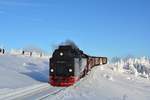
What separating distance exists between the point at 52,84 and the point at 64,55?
9.66 feet

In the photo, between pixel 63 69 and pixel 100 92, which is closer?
pixel 100 92

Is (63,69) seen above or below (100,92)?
above

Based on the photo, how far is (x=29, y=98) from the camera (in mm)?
22906

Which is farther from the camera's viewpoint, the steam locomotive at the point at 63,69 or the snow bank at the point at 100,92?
the steam locomotive at the point at 63,69

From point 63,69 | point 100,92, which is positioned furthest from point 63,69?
point 100,92

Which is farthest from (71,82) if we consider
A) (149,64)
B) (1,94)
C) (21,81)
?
(149,64)

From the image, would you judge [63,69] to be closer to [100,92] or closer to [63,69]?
[63,69]

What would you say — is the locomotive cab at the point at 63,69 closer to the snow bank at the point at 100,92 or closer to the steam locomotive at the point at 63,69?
the steam locomotive at the point at 63,69

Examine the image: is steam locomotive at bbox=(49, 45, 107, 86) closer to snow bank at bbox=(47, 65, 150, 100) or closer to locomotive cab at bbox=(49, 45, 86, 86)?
locomotive cab at bbox=(49, 45, 86, 86)

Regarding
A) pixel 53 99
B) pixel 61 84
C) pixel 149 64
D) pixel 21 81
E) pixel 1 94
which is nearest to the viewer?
pixel 53 99

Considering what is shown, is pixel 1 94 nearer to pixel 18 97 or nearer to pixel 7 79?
pixel 18 97

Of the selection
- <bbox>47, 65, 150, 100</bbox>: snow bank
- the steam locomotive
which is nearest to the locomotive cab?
the steam locomotive

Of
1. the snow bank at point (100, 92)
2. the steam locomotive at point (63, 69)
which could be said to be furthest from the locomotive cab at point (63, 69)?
the snow bank at point (100, 92)

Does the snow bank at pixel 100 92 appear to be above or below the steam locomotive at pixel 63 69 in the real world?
below
